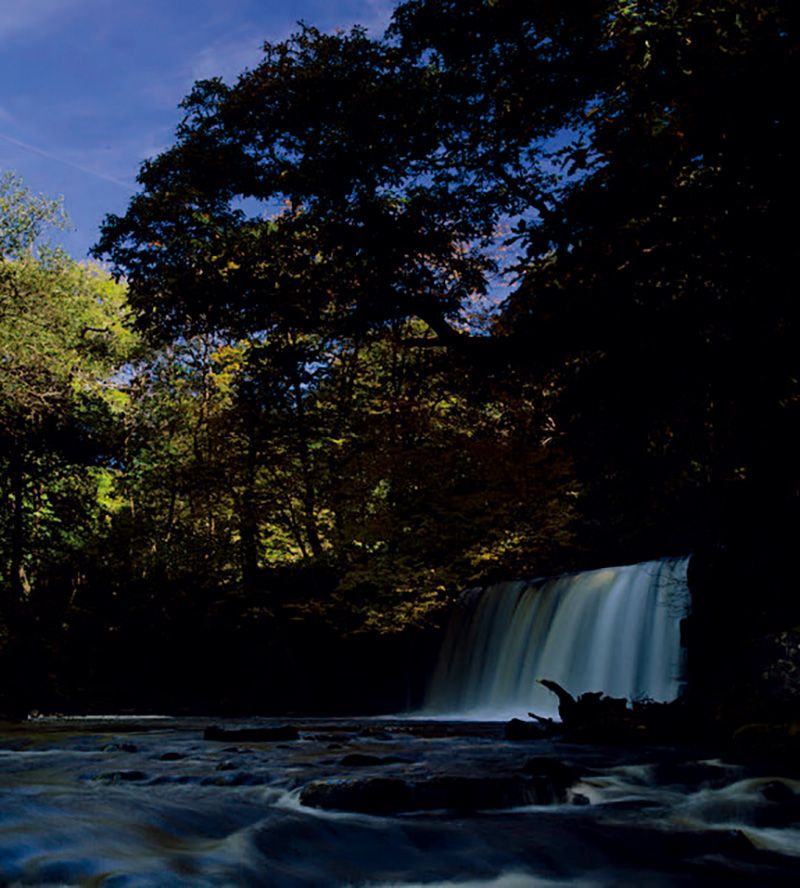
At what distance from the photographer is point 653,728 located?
10.5 metres

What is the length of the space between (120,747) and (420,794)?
6.31 metres

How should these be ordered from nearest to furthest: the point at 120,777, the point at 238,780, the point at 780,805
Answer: the point at 780,805
the point at 238,780
the point at 120,777

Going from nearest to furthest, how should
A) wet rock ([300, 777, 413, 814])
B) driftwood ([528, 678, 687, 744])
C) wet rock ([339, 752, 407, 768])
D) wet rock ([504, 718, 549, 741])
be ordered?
1. wet rock ([300, 777, 413, 814])
2. wet rock ([339, 752, 407, 768])
3. driftwood ([528, 678, 687, 744])
4. wet rock ([504, 718, 549, 741])

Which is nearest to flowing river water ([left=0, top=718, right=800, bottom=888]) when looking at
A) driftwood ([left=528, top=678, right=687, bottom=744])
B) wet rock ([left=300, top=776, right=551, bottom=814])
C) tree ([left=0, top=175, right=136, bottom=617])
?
wet rock ([left=300, top=776, right=551, bottom=814])

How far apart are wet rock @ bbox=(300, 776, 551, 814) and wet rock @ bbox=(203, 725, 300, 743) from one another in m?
5.34

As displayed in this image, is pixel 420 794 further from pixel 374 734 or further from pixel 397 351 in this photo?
pixel 397 351

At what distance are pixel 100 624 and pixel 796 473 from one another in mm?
20140

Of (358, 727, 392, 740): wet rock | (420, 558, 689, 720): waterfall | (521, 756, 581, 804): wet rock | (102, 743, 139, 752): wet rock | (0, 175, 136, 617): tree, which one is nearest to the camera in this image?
(521, 756, 581, 804): wet rock

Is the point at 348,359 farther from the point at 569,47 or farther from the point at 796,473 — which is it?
the point at 796,473

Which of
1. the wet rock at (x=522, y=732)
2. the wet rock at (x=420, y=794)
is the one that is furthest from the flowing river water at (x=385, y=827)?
the wet rock at (x=522, y=732)

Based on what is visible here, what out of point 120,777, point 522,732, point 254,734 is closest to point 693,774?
point 522,732

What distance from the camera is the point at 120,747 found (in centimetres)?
1134

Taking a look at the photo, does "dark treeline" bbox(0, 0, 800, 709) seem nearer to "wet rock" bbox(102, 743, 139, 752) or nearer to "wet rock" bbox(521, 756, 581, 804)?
"wet rock" bbox(521, 756, 581, 804)

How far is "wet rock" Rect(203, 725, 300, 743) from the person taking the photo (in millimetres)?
12141
